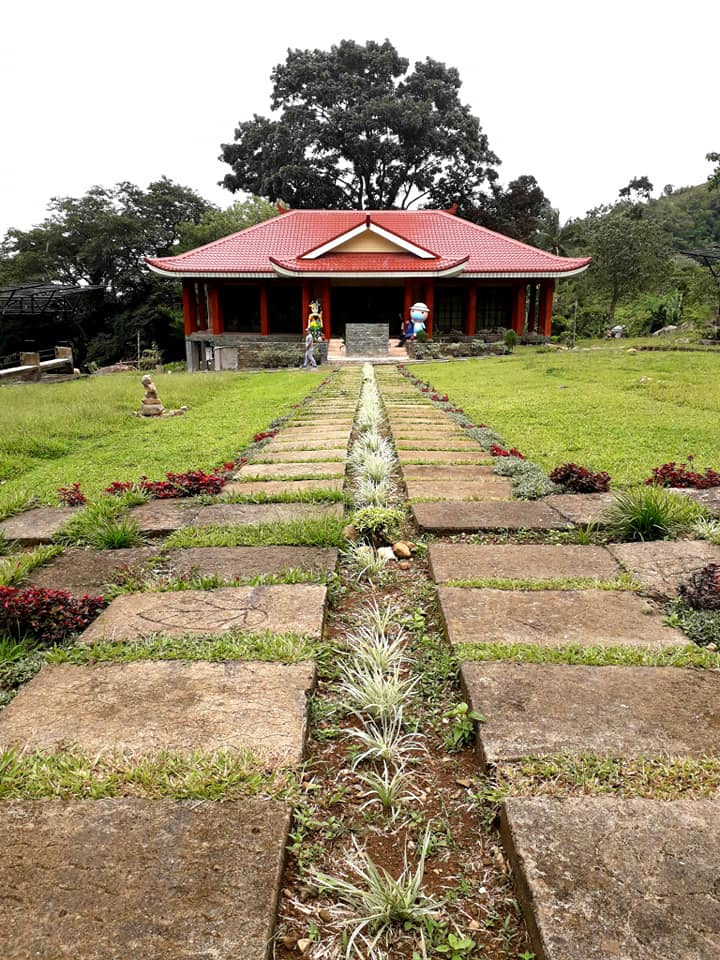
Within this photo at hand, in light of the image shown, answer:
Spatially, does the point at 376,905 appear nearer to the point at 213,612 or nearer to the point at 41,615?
the point at 213,612

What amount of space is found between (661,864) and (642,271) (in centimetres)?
2897

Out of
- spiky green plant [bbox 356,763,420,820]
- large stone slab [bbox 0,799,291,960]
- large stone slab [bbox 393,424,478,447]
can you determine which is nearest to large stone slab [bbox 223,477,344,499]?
large stone slab [bbox 393,424,478,447]

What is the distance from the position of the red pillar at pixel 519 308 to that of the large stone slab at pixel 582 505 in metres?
19.5

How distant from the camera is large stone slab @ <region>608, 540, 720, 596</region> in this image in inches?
101

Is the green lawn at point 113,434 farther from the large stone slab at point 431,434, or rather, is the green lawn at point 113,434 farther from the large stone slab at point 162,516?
the large stone slab at point 431,434

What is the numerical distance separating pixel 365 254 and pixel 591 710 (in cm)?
2150

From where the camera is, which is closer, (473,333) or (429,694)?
(429,694)

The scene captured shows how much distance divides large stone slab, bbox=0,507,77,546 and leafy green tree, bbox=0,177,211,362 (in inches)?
1191

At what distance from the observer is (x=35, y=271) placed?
1314 inches

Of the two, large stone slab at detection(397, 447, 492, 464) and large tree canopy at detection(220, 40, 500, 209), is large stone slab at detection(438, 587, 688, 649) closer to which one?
large stone slab at detection(397, 447, 492, 464)

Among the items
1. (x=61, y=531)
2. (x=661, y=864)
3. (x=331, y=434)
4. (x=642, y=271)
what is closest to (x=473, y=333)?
(x=642, y=271)

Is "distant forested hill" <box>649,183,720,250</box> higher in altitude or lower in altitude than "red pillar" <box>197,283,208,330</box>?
higher

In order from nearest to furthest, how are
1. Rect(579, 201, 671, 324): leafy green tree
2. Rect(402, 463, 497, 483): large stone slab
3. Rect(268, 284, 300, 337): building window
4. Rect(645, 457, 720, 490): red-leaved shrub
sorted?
Rect(645, 457, 720, 490): red-leaved shrub < Rect(402, 463, 497, 483): large stone slab < Rect(268, 284, 300, 337): building window < Rect(579, 201, 671, 324): leafy green tree

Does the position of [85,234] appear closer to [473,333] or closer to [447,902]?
[473,333]
